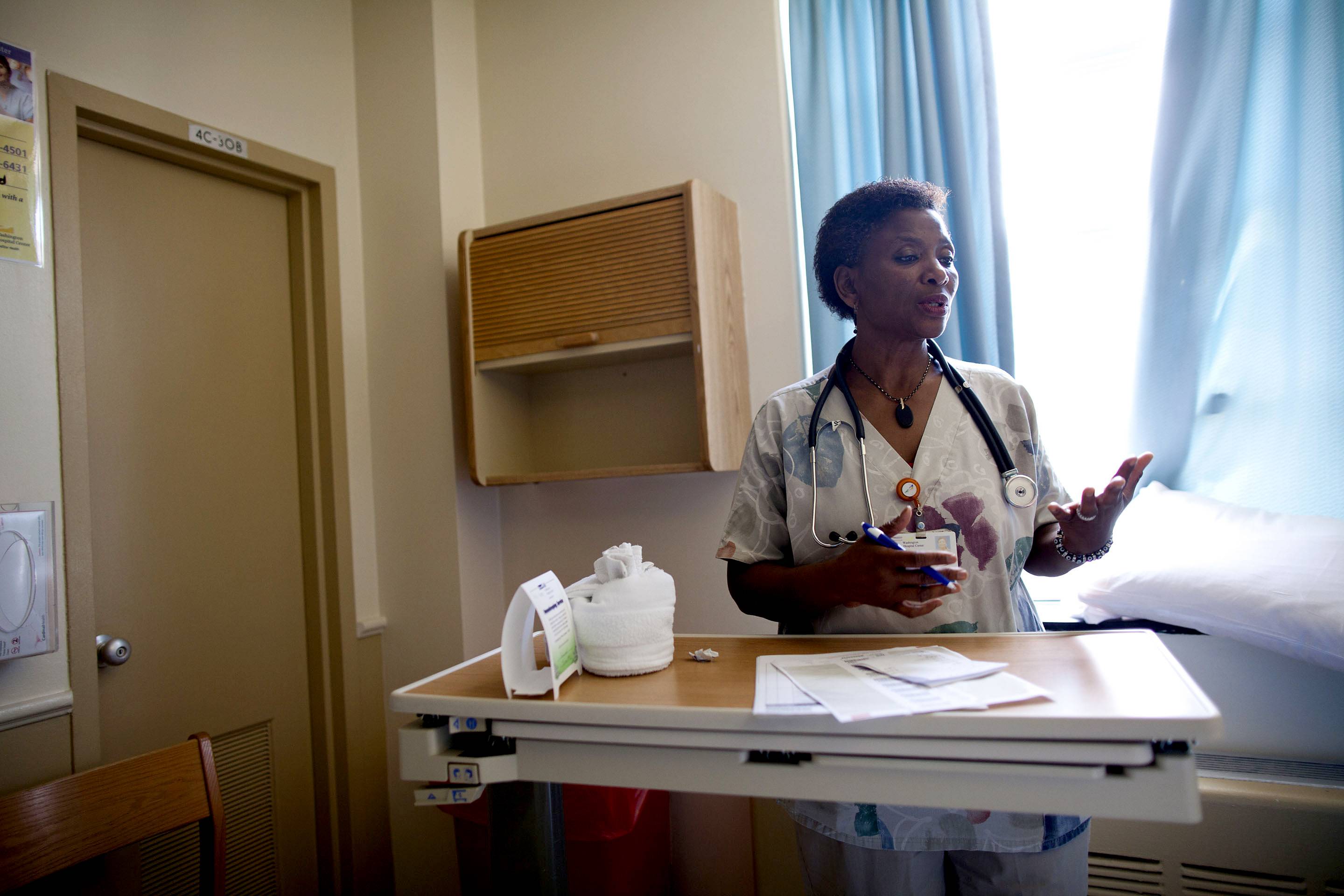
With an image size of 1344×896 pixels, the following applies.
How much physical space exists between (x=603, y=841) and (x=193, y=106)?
Answer: 95.0 inches

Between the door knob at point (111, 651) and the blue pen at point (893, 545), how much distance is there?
1993 mm

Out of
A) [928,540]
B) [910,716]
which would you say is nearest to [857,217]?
[928,540]

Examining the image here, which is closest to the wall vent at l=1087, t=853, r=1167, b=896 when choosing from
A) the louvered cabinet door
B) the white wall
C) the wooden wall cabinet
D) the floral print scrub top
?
the floral print scrub top

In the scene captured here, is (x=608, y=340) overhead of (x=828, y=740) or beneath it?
overhead

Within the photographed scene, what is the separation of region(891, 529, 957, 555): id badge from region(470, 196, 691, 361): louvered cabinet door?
114 centimetres

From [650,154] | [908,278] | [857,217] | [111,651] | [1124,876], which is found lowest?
[1124,876]

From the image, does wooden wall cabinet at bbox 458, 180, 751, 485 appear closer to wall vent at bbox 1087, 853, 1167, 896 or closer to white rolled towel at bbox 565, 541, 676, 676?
white rolled towel at bbox 565, 541, 676, 676

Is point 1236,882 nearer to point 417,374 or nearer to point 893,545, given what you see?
point 893,545

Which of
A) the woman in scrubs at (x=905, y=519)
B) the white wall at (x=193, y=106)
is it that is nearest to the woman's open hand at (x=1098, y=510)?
the woman in scrubs at (x=905, y=519)

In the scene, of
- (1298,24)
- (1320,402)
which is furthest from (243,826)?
(1298,24)

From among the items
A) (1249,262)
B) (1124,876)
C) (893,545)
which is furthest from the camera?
(1249,262)

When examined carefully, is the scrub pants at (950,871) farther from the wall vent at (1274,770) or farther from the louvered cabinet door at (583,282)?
the louvered cabinet door at (583,282)

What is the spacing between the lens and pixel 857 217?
1760 mm

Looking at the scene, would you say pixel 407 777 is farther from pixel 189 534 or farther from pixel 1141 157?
pixel 1141 157
